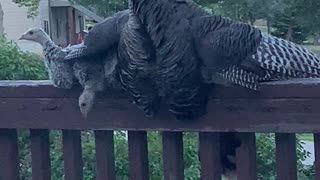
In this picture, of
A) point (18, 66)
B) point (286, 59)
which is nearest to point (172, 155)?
point (286, 59)

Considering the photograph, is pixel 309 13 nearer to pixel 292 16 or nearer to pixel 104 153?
pixel 292 16

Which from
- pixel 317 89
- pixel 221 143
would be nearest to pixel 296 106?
pixel 317 89

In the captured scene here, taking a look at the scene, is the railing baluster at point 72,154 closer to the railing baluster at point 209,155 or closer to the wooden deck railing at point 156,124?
the wooden deck railing at point 156,124

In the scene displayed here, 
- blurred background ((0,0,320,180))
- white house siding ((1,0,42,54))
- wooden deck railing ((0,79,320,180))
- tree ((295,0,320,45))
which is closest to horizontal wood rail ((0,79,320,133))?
wooden deck railing ((0,79,320,180))

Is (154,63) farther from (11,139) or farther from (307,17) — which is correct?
(307,17)

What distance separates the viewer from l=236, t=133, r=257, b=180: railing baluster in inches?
82.5

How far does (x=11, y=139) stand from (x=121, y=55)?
0.49 metres

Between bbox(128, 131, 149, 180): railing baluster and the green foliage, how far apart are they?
2.63 metres

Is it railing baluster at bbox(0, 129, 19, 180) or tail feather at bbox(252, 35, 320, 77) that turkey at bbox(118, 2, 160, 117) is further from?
railing baluster at bbox(0, 129, 19, 180)

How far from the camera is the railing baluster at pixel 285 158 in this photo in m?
2.07

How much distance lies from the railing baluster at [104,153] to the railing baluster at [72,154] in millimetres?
66

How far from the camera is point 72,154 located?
2287 millimetres

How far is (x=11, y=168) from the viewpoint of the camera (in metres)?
2.39

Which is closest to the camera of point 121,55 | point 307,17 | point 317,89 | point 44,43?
point 317,89
